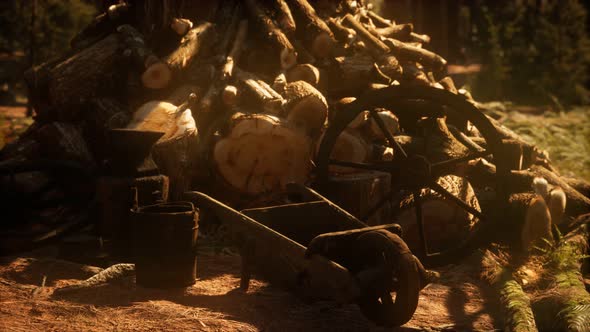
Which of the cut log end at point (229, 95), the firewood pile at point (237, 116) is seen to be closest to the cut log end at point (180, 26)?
the firewood pile at point (237, 116)

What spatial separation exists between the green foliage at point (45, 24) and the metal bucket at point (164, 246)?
10932 millimetres

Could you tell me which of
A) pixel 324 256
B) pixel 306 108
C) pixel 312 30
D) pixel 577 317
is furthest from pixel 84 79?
pixel 577 317

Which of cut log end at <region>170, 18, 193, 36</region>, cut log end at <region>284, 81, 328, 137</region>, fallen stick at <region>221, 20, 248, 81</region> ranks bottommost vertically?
cut log end at <region>284, 81, 328, 137</region>

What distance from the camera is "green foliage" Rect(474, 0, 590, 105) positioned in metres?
16.7

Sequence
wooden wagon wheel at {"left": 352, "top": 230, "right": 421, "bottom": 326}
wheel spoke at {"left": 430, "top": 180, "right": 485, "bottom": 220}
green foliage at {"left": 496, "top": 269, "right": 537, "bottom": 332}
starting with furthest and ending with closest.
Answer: wheel spoke at {"left": 430, "top": 180, "right": 485, "bottom": 220}
green foliage at {"left": 496, "top": 269, "right": 537, "bottom": 332}
wooden wagon wheel at {"left": 352, "top": 230, "right": 421, "bottom": 326}

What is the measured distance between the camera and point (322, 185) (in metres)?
5.66

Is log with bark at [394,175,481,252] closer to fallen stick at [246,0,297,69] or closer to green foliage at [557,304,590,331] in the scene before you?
green foliage at [557,304,590,331]

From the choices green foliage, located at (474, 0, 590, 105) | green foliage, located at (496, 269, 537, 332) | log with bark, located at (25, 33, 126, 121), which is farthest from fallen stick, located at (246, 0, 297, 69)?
green foliage, located at (474, 0, 590, 105)

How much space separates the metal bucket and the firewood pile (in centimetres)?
82

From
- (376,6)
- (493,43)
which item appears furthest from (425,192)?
(376,6)

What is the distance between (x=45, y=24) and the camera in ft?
49.0

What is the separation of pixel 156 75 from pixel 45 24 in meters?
8.99

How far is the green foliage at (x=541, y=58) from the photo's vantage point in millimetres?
16672

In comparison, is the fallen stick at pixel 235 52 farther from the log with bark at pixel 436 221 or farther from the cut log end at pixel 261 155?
the log with bark at pixel 436 221
